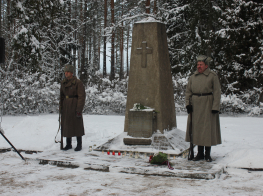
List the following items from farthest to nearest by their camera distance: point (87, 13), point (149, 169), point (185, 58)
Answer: point (87, 13) < point (185, 58) < point (149, 169)

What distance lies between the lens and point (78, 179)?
4484 millimetres

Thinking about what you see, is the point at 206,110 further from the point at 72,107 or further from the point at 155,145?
the point at 72,107

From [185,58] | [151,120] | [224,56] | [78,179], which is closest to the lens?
[78,179]

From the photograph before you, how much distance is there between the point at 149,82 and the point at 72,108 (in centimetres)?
175

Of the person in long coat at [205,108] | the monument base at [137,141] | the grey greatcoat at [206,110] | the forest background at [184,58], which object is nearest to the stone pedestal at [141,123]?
the monument base at [137,141]

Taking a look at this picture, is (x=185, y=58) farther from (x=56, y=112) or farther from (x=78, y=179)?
(x=78, y=179)

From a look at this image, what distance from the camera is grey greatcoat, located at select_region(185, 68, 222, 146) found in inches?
217

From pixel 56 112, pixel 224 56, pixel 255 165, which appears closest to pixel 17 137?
pixel 255 165

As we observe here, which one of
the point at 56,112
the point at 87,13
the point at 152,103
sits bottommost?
the point at 56,112

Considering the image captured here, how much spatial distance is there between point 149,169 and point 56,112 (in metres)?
11.9

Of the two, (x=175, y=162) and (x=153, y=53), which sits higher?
(x=153, y=53)

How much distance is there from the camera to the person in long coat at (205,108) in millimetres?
5516

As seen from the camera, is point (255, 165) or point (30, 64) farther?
point (30, 64)

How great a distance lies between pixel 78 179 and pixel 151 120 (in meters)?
2.38
